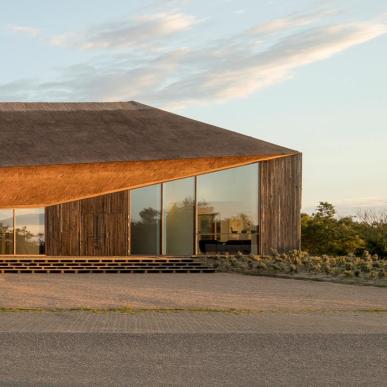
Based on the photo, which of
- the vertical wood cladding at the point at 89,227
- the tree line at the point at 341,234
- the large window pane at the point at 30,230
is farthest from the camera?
the tree line at the point at 341,234

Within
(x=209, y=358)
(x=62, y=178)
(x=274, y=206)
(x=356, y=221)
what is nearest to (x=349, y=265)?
(x=274, y=206)

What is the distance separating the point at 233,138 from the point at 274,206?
105 inches

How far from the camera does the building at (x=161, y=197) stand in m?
22.3

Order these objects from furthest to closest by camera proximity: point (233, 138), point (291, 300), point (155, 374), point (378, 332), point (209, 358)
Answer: point (233, 138) → point (291, 300) → point (378, 332) → point (209, 358) → point (155, 374)

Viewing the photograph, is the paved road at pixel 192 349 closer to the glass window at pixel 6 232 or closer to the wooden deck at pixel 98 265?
the wooden deck at pixel 98 265

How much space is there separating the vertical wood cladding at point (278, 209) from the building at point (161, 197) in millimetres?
33

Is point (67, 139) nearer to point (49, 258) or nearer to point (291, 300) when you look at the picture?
point (49, 258)

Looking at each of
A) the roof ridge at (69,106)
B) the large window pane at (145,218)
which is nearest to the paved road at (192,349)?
the large window pane at (145,218)

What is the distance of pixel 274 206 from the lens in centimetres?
2372

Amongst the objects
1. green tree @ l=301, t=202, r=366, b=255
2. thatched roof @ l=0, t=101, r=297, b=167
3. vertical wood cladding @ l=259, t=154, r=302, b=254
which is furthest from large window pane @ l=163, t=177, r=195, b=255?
green tree @ l=301, t=202, r=366, b=255

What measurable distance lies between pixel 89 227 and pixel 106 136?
3.10 m

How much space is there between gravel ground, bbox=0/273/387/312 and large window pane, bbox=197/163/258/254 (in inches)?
188

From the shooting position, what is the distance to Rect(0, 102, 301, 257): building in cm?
2228

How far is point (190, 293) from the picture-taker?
46.8 feet
